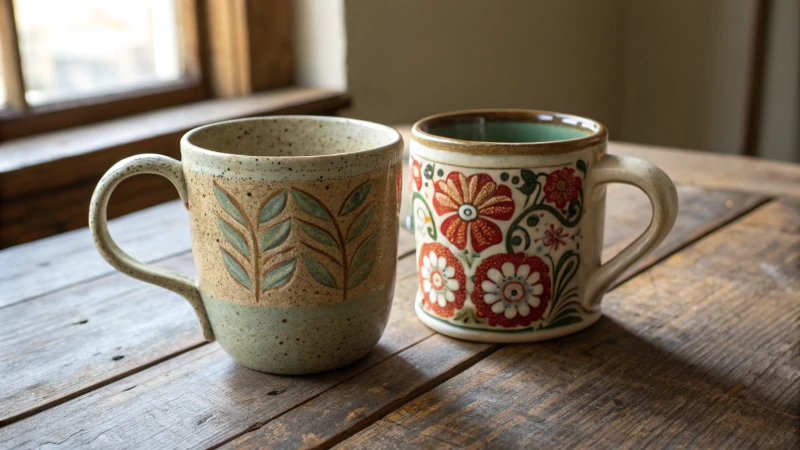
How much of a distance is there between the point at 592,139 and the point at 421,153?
115 mm

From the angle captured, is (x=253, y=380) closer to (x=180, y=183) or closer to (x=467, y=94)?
(x=180, y=183)

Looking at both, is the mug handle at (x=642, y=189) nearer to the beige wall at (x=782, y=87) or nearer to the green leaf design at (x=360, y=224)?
the green leaf design at (x=360, y=224)

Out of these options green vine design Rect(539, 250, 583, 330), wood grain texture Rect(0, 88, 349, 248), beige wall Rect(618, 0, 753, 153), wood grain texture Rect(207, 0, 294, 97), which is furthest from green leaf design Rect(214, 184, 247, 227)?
beige wall Rect(618, 0, 753, 153)

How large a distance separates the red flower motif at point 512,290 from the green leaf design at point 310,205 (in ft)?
0.43

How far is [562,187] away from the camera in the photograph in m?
0.52

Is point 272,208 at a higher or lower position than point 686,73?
higher

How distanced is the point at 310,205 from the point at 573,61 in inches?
72.5

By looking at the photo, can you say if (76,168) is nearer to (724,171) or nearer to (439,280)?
(439,280)

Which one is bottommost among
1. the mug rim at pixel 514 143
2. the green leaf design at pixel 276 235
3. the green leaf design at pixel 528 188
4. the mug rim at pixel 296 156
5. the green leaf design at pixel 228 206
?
the green leaf design at pixel 276 235

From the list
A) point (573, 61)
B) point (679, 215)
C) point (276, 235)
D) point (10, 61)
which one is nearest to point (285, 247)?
point (276, 235)

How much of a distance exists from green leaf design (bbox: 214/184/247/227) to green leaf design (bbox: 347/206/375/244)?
6cm

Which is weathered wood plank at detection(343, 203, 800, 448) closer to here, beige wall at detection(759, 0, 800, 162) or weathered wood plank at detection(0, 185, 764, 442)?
weathered wood plank at detection(0, 185, 764, 442)

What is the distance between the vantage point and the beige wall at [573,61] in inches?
58.8

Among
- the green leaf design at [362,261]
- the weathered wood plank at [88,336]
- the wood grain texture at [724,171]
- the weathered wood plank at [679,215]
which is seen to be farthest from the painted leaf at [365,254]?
the wood grain texture at [724,171]
